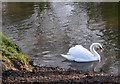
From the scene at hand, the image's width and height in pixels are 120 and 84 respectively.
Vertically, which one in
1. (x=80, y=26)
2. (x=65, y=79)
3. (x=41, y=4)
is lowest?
(x=65, y=79)

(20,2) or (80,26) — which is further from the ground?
(20,2)

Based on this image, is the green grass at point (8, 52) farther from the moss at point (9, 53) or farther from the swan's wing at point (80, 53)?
the swan's wing at point (80, 53)

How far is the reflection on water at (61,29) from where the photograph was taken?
37.3 feet

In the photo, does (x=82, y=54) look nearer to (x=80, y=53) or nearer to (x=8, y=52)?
(x=80, y=53)

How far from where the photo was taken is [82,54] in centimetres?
1180

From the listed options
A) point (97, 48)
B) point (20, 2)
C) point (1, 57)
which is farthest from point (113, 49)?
A: point (20, 2)

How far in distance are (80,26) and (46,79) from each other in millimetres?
7262

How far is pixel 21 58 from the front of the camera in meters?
9.80

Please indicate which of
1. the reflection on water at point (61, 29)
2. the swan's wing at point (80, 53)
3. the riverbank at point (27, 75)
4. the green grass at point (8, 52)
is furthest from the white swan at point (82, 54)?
the green grass at point (8, 52)

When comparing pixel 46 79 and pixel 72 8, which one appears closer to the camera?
pixel 46 79

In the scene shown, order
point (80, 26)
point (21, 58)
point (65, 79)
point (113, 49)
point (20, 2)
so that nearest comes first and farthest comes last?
1. point (65, 79)
2. point (21, 58)
3. point (113, 49)
4. point (80, 26)
5. point (20, 2)

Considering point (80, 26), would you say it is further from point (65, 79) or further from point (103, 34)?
point (65, 79)

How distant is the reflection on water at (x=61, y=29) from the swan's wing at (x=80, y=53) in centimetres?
29

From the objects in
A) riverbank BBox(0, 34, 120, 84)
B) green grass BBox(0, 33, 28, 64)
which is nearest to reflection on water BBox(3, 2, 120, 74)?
green grass BBox(0, 33, 28, 64)
